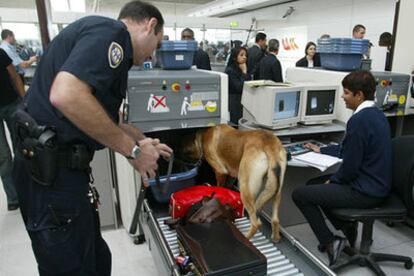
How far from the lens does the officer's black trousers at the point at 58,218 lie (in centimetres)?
119

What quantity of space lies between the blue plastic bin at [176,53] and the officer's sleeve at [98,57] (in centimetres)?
127

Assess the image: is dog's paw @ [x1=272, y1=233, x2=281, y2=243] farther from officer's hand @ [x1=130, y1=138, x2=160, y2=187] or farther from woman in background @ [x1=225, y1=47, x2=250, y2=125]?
woman in background @ [x1=225, y1=47, x2=250, y2=125]

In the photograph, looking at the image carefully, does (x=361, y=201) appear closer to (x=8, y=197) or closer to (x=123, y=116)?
(x=123, y=116)

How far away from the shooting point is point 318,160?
212 cm

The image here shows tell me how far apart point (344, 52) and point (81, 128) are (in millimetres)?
2371

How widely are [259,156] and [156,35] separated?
96cm

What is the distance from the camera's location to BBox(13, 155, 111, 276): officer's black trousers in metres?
1.19

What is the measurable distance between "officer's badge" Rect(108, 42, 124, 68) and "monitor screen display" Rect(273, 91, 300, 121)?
144 centimetres

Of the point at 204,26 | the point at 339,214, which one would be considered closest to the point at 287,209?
the point at 339,214

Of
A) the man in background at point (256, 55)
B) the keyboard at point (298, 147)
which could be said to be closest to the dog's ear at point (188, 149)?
the keyboard at point (298, 147)

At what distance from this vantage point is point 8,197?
2.87m

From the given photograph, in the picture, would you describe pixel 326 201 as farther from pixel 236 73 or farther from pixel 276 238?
pixel 236 73

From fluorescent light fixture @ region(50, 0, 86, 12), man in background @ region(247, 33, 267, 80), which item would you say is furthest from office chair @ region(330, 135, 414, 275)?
fluorescent light fixture @ region(50, 0, 86, 12)

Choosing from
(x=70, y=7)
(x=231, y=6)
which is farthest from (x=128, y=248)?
(x=231, y=6)
